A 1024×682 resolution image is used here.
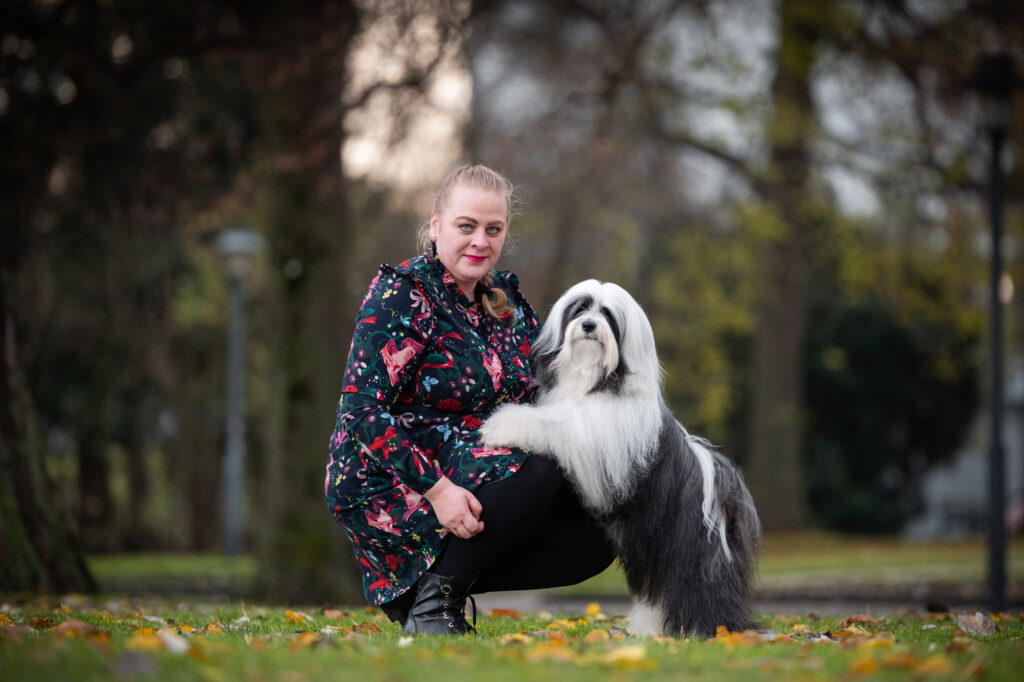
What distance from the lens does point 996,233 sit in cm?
903

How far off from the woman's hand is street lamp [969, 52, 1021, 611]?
6.31 metres

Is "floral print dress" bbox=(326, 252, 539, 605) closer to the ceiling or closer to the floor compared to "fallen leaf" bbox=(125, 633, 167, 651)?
closer to the ceiling

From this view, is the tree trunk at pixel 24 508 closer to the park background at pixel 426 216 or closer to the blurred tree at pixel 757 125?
the park background at pixel 426 216

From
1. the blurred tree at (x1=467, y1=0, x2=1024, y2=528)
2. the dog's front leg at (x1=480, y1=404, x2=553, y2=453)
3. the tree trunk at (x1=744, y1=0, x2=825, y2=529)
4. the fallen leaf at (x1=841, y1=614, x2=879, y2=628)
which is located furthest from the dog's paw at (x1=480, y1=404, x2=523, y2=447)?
Result: the tree trunk at (x1=744, y1=0, x2=825, y2=529)

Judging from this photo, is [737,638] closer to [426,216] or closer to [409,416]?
[409,416]

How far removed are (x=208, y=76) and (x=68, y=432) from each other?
8386 mm

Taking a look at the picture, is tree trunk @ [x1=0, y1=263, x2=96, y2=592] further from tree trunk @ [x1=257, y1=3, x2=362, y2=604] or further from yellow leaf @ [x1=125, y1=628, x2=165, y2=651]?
yellow leaf @ [x1=125, y1=628, x2=165, y2=651]

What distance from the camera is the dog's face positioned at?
389 centimetres

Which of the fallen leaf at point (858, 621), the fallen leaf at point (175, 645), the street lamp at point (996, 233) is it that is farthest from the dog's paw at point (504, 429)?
the street lamp at point (996, 233)

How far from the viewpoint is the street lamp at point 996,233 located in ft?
28.7

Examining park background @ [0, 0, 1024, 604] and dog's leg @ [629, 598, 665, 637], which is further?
park background @ [0, 0, 1024, 604]

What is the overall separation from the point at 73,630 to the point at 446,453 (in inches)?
55.3

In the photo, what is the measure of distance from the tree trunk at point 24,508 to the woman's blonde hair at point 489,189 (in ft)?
11.8

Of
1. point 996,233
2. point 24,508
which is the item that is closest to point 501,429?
point 24,508
